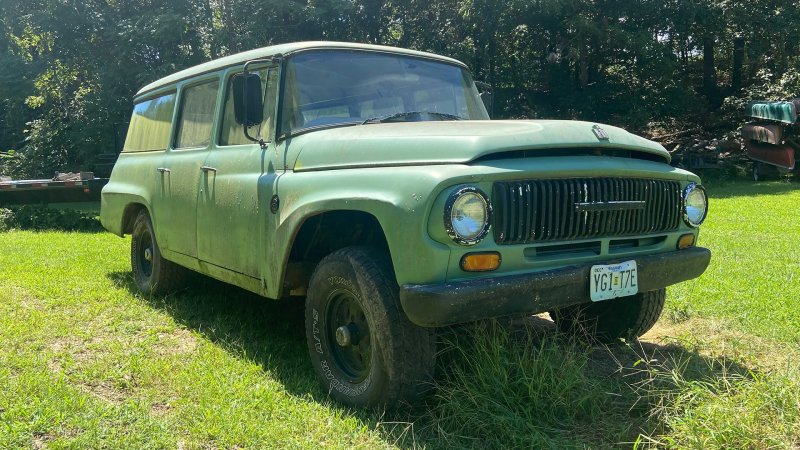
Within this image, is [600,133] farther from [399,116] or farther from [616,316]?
[616,316]

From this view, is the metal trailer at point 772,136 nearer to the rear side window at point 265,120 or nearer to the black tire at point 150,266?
the black tire at point 150,266

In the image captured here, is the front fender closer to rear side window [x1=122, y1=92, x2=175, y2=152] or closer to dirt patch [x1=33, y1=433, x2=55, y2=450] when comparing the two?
dirt patch [x1=33, y1=433, x2=55, y2=450]

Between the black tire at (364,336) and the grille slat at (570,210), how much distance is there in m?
0.61

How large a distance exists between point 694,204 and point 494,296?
1608mm

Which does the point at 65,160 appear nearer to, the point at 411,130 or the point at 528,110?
the point at 528,110

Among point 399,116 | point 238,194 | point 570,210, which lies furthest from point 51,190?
point 570,210

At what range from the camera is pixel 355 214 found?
365cm

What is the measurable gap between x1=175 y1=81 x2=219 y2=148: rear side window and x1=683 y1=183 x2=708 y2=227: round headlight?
318 cm

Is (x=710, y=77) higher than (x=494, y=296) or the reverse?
higher

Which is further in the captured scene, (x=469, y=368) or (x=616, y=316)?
(x=616, y=316)

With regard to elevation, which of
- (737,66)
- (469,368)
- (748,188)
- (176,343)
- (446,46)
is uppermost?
(446,46)

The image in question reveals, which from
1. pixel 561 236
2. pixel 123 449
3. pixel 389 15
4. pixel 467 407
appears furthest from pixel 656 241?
pixel 389 15

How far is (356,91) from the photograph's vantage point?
4098 millimetres

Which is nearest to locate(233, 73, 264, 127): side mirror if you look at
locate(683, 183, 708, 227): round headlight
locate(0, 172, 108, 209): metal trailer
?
locate(683, 183, 708, 227): round headlight
